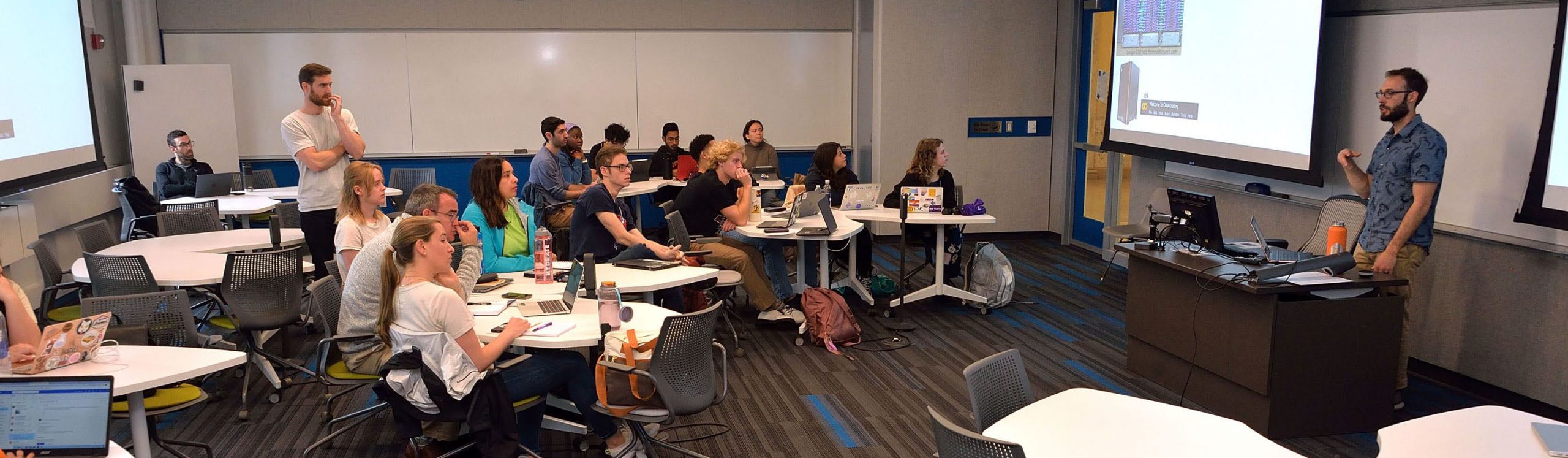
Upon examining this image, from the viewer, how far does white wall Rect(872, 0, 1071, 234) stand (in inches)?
391

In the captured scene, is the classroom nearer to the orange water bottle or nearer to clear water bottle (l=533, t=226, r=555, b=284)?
clear water bottle (l=533, t=226, r=555, b=284)

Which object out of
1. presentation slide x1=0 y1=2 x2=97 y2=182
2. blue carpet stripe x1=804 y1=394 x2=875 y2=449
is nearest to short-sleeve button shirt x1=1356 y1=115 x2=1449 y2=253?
blue carpet stripe x1=804 y1=394 x2=875 y2=449

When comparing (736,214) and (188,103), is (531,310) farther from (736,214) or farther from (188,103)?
(188,103)

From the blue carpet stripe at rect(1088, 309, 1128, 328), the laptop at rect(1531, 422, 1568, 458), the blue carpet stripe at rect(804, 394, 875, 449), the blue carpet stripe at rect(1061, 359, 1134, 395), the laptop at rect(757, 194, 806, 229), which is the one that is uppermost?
the laptop at rect(757, 194, 806, 229)

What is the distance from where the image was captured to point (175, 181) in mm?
8219

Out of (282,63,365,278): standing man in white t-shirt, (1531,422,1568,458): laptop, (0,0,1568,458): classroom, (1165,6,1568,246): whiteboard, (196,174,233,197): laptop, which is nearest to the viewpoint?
(1531,422,1568,458): laptop

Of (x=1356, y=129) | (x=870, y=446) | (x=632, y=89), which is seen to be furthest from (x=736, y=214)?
(x=632, y=89)

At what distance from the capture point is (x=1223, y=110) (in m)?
6.64

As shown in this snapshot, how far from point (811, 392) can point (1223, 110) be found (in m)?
3.38

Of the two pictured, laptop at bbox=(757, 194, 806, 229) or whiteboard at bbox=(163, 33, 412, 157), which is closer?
laptop at bbox=(757, 194, 806, 229)

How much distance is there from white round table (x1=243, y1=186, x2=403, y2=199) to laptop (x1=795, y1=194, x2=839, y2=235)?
3.94m

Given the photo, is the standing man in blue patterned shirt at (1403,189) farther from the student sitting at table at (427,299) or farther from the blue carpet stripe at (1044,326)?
the student sitting at table at (427,299)

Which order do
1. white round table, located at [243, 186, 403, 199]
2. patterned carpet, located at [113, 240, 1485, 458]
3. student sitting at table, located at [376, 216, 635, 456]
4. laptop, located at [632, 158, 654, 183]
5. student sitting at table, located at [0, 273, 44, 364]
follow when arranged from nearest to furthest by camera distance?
student sitting at table, located at [0, 273, 44, 364]
student sitting at table, located at [376, 216, 635, 456]
patterned carpet, located at [113, 240, 1485, 458]
white round table, located at [243, 186, 403, 199]
laptop, located at [632, 158, 654, 183]

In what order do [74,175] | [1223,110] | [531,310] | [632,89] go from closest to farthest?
[531,310] < [1223,110] < [74,175] < [632,89]
